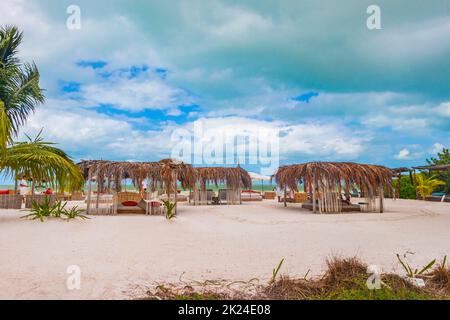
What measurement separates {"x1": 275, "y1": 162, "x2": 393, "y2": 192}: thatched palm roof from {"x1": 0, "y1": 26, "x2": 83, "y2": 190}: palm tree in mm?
9185

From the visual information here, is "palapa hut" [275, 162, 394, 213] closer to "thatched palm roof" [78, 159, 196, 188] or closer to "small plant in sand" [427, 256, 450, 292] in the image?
"thatched palm roof" [78, 159, 196, 188]

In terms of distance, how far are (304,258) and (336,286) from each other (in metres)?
1.93

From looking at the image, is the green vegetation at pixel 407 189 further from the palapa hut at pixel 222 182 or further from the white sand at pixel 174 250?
the white sand at pixel 174 250

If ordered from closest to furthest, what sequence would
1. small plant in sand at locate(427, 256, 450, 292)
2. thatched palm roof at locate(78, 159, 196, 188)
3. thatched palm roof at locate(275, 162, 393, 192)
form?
small plant in sand at locate(427, 256, 450, 292) < thatched palm roof at locate(78, 159, 196, 188) < thatched palm roof at locate(275, 162, 393, 192)

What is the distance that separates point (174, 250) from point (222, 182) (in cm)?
1287

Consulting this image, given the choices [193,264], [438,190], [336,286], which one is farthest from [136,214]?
[438,190]

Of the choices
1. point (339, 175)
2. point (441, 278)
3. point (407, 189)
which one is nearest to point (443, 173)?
point (407, 189)

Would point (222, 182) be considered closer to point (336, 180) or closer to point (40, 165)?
point (336, 180)

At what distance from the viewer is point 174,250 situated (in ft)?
20.7

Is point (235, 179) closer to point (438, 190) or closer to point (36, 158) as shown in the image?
point (36, 158)

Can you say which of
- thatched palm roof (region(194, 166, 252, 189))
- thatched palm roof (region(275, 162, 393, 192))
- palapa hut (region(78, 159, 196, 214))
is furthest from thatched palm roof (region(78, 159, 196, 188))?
thatched palm roof (region(275, 162, 393, 192))

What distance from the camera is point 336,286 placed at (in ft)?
12.5

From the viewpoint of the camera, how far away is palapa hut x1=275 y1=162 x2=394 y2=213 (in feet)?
44.8
